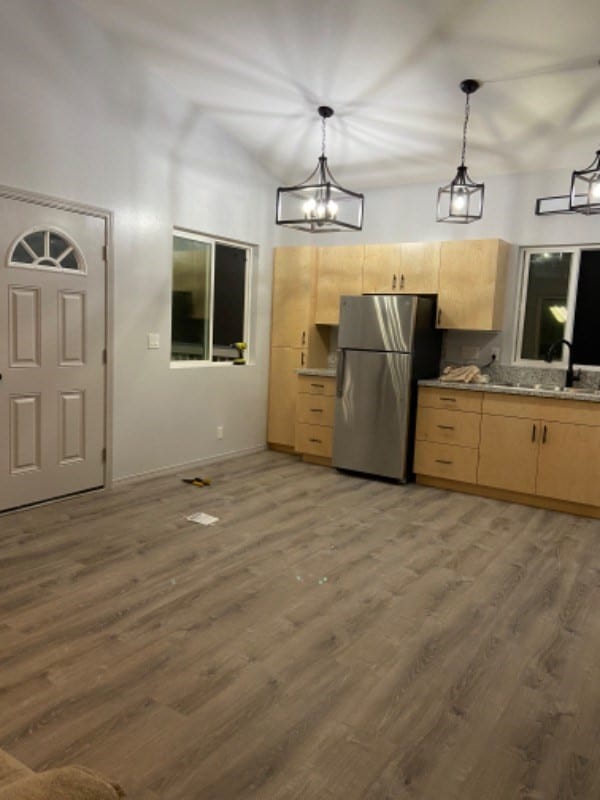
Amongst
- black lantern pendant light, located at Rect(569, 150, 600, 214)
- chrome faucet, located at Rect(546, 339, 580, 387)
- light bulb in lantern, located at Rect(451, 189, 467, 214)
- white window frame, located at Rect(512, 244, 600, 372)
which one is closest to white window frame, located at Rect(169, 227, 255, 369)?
light bulb in lantern, located at Rect(451, 189, 467, 214)

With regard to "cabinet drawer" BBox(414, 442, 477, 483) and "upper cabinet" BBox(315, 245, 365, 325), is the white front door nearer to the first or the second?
"upper cabinet" BBox(315, 245, 365, 325)

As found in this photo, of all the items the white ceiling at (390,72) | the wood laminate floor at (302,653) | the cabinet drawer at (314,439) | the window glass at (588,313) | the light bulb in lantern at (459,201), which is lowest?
the wood laminate floor at (302,653)

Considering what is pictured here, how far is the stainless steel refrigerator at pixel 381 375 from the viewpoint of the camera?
5055 millimetres

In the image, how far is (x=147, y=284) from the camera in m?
4.77

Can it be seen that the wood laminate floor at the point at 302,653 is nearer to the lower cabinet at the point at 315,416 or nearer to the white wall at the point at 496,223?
the lower cabinet at the point at 315,416

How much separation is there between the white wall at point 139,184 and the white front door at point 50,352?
0.17 meters

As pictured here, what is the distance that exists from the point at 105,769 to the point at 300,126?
4674 mm

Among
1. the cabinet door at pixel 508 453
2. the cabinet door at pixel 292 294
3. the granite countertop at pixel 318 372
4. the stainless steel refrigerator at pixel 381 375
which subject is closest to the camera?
the cabinet door at pixel 508 453

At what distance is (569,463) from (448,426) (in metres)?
0.96

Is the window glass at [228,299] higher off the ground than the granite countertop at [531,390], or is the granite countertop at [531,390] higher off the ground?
the window glass at [228,299]

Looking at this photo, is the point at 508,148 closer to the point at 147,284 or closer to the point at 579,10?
the point at 579,10

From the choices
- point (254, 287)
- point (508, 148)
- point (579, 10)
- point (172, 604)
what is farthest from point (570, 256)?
point (172, 604)

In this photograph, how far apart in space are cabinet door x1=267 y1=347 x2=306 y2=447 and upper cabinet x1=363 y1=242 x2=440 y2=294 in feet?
3.39

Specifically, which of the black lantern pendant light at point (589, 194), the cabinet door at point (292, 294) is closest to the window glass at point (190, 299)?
the cabinet door at point (292, 294)
